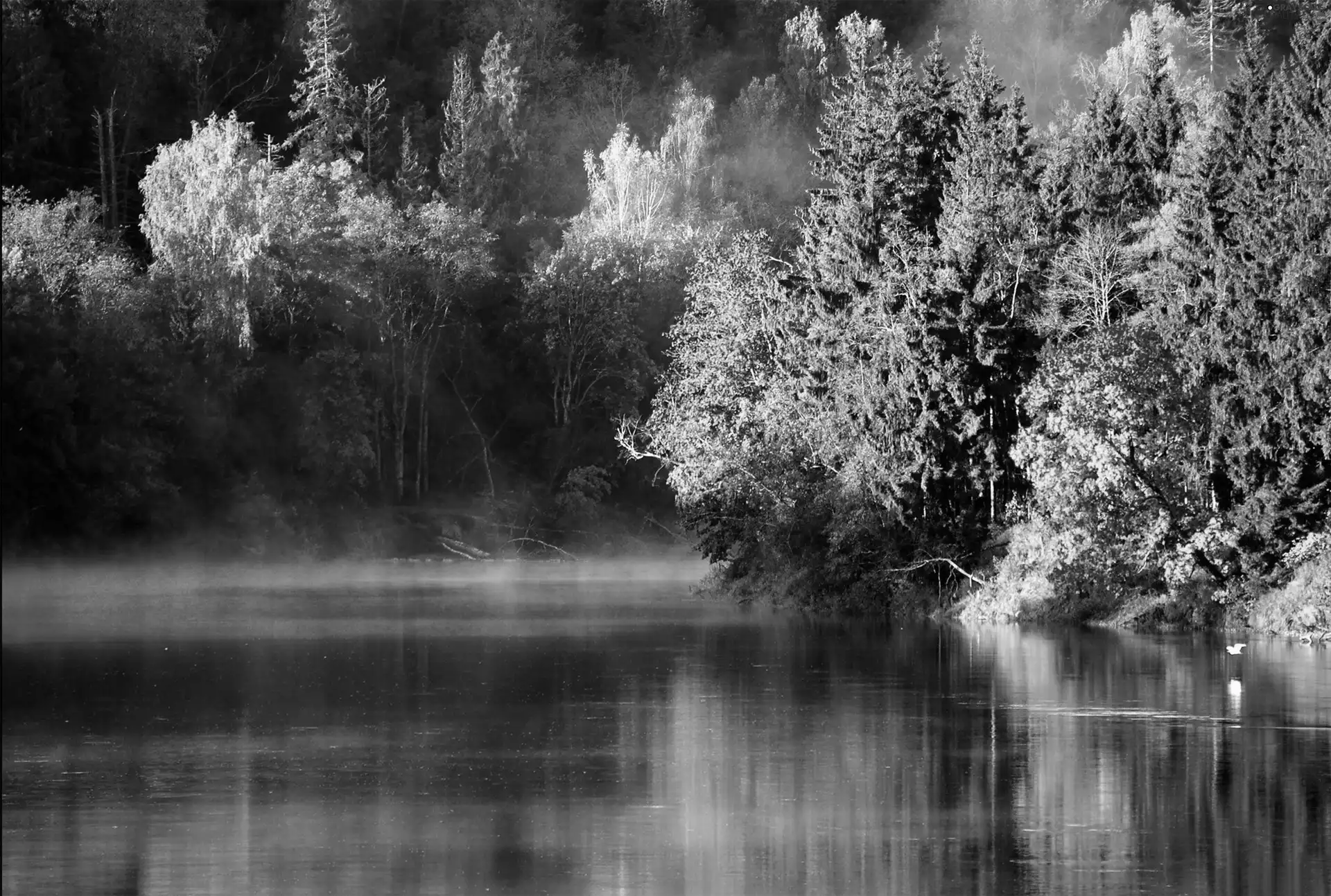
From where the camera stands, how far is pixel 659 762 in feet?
90.1

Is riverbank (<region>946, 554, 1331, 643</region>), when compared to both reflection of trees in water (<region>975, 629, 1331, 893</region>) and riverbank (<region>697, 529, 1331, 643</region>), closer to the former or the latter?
riverbank (<region>697, 529, 1331, 643</region>)

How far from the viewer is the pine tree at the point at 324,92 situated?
10419cm

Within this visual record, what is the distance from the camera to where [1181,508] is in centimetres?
4841

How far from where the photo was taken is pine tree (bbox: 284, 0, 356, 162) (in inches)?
4102

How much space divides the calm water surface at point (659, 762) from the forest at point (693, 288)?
5.72 meters

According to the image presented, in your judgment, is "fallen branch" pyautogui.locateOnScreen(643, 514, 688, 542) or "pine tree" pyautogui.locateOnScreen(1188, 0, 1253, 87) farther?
"pine tree" pyautogui.locateOnScreen(1188, 0, 1253, 87)

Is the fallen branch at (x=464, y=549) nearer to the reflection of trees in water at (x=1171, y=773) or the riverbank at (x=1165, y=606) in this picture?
the riverbank at (x=1165, y=606)

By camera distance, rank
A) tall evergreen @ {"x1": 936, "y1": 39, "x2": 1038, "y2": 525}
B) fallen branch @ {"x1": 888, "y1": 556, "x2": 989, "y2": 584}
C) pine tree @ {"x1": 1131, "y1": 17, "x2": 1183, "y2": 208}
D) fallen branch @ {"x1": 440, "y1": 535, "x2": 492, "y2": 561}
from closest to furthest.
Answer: fallen branch @ {"x1": 888, "y1": 556, "x2": 989, "y2": 584} < tall evergreen @ {"x1": 936, "y1": 39, "x2": 1038, "y2": 525} < pine tree @ {"x1": 1131, "y1": 17, "x2": 1183, "y2": 208} < fallen branch @ {"x1": 440, "y1": 535, "x2": 492, "y2": 561}

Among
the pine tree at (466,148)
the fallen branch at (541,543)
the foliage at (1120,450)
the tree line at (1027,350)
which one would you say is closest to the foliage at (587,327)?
the pine tree at (466,148)

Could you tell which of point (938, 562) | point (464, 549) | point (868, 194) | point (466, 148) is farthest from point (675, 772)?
point (466, 148)

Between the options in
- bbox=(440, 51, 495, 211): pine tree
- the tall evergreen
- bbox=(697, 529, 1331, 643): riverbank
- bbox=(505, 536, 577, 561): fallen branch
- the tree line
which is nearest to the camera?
bbox=(697, 529, 1331, 643): riverbank

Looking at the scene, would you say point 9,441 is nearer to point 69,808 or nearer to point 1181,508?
point 1181,508

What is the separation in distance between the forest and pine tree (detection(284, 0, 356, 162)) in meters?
0.36

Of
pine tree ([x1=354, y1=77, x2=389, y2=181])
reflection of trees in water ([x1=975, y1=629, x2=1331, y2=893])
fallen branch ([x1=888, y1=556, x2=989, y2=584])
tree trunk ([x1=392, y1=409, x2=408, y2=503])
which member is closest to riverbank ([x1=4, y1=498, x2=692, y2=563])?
tree trunk ([x1=392, y1=409, x2=408, y2=503])
